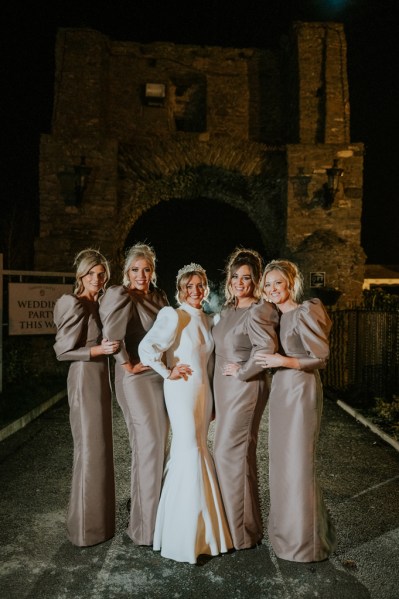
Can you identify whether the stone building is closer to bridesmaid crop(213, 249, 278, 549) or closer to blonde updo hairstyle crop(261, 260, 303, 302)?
blonde updo hairstyle crop(261, 260, 303, 302)

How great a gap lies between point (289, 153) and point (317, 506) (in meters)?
10.1

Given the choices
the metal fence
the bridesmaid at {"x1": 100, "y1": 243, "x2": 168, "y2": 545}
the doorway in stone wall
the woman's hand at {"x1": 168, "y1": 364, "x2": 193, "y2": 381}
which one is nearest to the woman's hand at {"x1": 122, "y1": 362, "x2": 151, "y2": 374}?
the bridesmaid at {"x1": 100, "y1": 243, "x2": 168, "y2": 545}

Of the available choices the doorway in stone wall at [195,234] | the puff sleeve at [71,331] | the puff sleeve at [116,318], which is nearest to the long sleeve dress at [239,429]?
the puff sleeve at [116,318]

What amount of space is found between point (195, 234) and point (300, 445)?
17415mm

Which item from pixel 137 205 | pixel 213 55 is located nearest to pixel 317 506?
pixel 137 205

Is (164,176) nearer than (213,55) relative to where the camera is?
Yes

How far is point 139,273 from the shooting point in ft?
11.4

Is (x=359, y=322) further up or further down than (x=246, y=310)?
further down

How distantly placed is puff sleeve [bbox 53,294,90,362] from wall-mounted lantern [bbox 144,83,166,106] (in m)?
11.1

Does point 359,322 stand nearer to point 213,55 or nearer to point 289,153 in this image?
point 289,153

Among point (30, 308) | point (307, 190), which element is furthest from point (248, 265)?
point (307, 190)

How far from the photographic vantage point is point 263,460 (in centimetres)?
509

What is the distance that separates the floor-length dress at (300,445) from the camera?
2963mm

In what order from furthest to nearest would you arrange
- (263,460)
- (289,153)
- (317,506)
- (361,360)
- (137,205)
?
1. (137,205)
2. (289,153)
3. (361,360)
4. (263,460)
5. (317,506)
